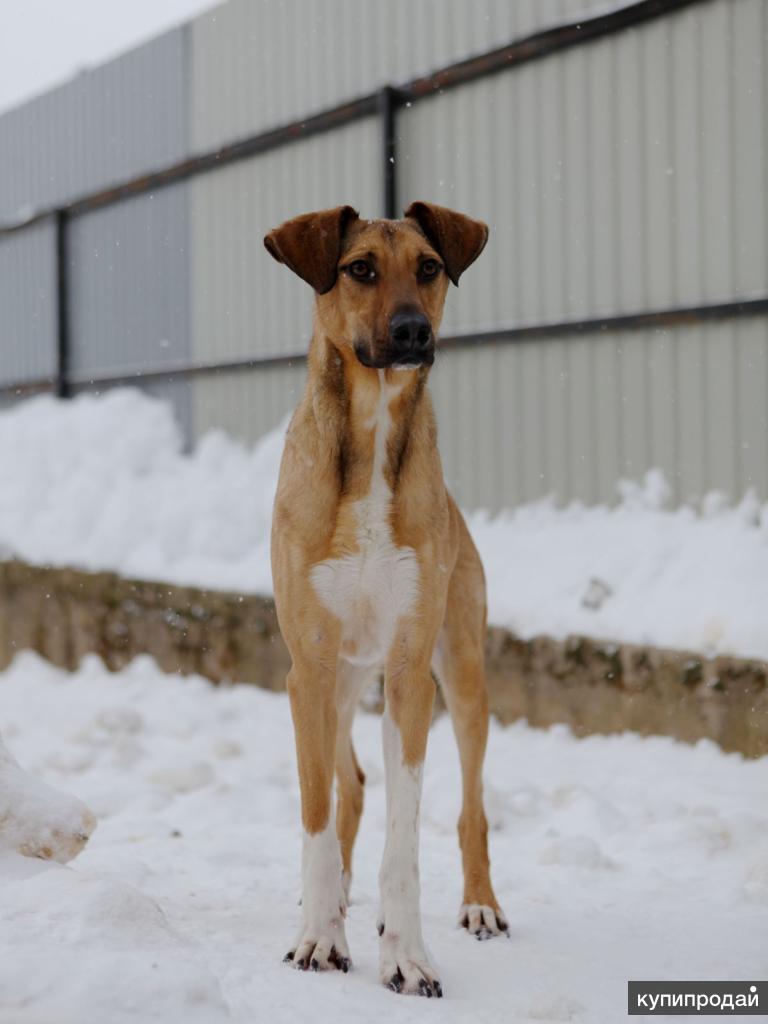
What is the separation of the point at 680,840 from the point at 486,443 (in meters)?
3.58

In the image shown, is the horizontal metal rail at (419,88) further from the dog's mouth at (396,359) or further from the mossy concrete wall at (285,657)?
the dog's mouth at (396,359)

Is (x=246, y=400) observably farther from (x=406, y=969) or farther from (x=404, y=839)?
(x=406, y=969)

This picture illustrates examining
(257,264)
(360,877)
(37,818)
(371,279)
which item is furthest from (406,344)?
(257,264)

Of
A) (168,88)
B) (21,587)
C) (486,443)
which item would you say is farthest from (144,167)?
(486,443)

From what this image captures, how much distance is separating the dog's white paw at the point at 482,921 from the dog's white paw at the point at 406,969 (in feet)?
1.79

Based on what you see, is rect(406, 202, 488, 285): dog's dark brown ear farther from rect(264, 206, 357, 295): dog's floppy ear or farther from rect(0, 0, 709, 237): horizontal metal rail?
rect(0, 0, 709, 237): horizontal metal rail

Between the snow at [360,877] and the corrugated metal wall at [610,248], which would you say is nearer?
the snow at [360,877]

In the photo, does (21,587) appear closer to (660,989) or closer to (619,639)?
(619,639)

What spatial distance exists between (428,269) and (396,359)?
391mm

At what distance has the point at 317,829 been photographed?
11.3 ft

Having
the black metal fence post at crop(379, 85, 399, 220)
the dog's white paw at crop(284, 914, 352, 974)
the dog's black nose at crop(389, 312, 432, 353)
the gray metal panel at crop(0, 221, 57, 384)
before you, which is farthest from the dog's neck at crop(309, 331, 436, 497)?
the gray metal panel at crop(0, 221, 57, 384)

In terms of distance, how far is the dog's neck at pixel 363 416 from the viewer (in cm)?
356

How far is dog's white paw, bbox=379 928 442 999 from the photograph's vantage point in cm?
325

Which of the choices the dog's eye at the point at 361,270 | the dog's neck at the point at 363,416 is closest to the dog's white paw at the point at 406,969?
the dog's neck at the point at 363,416
